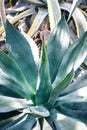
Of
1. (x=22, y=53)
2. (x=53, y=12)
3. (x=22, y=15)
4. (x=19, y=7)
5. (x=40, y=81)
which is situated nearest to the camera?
(x=40, y=81)

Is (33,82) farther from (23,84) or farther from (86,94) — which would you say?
(86,94)

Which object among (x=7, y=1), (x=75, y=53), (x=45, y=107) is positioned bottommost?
(x=45, y=107)

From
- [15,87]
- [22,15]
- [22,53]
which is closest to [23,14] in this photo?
[22,15]

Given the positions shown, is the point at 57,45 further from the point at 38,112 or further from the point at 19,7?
the point at 19,7

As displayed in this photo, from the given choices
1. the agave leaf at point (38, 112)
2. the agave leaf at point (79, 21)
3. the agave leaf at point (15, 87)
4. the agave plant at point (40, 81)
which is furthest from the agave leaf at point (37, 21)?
the agave leaf at point (38, 112)

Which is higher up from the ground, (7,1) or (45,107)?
(7,1)

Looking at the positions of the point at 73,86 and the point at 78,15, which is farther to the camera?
the point at 78,15

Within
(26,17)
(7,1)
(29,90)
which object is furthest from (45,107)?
(7,1)
